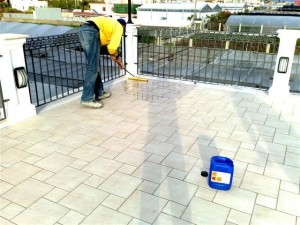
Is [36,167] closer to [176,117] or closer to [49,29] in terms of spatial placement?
[176,117]

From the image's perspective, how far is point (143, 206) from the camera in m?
2.62

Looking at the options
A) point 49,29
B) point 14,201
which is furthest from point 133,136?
point 49,29

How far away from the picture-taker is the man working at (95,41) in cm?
463

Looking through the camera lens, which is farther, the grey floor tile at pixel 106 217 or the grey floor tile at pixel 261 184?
the grey floor tile at pixel 261 184

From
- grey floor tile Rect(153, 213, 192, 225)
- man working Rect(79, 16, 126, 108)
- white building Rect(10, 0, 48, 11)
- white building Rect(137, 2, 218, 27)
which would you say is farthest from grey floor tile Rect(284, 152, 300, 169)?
white building Rect(10, 0, 48, 11)

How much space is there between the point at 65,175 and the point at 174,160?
1.30 meters

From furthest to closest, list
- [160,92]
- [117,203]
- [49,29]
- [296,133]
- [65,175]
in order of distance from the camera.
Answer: [49,29] → [160,92] → [296,133] → [65,175] → [117,203]

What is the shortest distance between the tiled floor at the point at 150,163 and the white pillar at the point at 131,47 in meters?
1.91

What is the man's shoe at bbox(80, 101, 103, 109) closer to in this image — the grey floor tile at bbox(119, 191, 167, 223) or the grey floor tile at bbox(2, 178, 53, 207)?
the grey floor tile at bbox(2, 178, 53, 207)

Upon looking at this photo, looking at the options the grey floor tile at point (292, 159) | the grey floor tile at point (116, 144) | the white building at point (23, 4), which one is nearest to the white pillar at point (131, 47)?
the grey floor tile at point (116, 144)

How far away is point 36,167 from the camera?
321 centimetres

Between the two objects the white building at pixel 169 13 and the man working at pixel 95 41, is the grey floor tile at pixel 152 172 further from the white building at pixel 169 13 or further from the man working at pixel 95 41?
the white building at pixel 169 13

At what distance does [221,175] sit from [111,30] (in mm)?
3151

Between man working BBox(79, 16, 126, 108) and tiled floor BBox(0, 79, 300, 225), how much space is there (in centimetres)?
38
